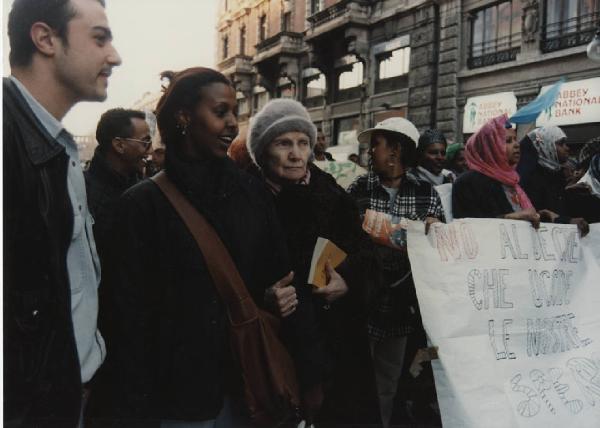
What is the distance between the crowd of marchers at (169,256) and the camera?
1.22m

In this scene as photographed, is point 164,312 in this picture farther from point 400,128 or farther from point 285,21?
point 285,21

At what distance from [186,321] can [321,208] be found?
2.64 feet

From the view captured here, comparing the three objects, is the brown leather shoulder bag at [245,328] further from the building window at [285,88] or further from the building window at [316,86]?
the building window at [316,86]

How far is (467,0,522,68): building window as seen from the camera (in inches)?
491

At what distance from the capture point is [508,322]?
2455 mm

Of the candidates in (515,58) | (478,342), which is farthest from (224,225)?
(515,58)

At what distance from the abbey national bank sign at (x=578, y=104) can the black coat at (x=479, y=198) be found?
862 cm

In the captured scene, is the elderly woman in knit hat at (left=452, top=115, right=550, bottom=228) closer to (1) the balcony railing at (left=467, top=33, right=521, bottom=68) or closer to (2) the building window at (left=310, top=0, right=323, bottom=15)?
(1) the balcony railing at (left=467, top=33, right=521, bottom=68)

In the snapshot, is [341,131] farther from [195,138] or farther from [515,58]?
[195,138]

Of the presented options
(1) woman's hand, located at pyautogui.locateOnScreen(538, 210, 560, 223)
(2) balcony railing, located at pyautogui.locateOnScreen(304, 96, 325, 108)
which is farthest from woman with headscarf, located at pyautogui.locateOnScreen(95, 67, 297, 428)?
(2) balcony railing, located at pyautogui.locateOnScreen(304, 96, 325, 108)

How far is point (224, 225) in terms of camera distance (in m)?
1.71

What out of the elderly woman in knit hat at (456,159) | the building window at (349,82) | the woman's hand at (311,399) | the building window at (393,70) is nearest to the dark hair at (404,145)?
the woman's hand at (311,399)

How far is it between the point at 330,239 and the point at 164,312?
0.83m

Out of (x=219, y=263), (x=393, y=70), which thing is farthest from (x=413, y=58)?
(x=219, y=263)
